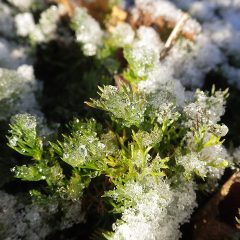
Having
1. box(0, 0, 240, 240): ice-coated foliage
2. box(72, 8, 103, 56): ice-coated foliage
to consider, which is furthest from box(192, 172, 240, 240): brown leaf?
box(72, 8, 103, 56): ice-coated foliage

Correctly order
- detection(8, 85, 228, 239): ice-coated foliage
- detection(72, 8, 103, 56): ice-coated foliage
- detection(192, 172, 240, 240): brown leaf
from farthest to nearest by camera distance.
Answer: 1. detection(72, 8, 103, 56): ice-coated foliage
2. detection(192, 172, 240, 240): brown leaf
3. detection(8, 85, 228, 239): ice-coated foliage

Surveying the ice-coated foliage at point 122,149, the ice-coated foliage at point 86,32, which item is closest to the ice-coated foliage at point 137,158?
the ice-coated foliage at point 122,149

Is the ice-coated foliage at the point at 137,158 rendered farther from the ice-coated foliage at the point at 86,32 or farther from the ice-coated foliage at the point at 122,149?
the ice-coated foliage at the point at 86,32

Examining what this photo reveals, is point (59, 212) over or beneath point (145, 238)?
beneath

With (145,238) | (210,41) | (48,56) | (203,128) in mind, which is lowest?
(145,238)

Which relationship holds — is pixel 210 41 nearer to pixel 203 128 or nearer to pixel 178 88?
pixel 178 88

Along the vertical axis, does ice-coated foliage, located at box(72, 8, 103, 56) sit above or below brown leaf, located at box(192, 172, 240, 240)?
above

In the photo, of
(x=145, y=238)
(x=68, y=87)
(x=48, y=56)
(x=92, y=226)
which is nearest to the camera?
(x=145, y=238)

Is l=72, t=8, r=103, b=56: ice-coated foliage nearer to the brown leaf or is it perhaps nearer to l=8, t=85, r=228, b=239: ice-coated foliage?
l=8, t=85, r=228, b=239: ice-coated foliage

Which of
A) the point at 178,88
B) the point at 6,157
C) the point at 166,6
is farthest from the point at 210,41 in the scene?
the point at 6,157

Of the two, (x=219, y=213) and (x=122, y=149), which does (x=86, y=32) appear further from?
(x=219, y=213)

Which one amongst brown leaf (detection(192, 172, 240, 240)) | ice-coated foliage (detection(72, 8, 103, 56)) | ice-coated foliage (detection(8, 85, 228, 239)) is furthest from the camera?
ice-coated foliage (detection(72, 8, 103, 56))
